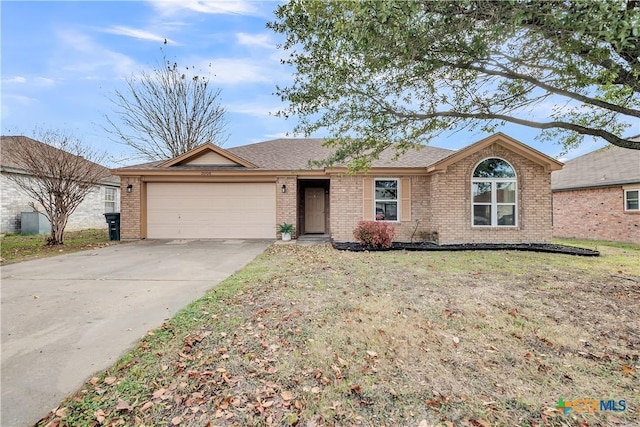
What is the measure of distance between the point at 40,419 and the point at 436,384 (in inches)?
118

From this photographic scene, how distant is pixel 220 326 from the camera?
11.9ft

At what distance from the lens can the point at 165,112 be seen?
65.3 ft

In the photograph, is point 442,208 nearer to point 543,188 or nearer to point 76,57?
point 543,188

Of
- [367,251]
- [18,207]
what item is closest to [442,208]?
[367,251]

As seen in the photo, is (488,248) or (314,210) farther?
(314,210)

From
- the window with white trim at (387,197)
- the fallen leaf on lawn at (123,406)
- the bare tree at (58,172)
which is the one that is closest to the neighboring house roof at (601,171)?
the window with white trim at (387,197)

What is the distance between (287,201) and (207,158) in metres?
4.03

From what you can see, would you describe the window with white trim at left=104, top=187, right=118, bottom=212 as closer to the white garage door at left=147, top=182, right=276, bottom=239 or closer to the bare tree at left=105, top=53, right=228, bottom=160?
the bare tree at left=105, top=53, right=228, bottom=160

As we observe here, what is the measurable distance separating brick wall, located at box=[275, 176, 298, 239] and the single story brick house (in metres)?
0.04

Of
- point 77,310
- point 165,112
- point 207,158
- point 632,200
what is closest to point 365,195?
point 207,158

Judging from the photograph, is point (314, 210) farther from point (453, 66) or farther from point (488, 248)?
→ point (453, 66)

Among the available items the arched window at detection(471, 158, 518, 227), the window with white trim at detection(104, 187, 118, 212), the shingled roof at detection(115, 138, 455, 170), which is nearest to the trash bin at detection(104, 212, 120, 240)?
the shingled roof at detection(115, 138, 455, 170)

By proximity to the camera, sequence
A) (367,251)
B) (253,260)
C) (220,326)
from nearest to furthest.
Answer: (220,326)
(253,260)
(367,251)

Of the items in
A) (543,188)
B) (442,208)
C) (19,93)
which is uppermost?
(19,93)
